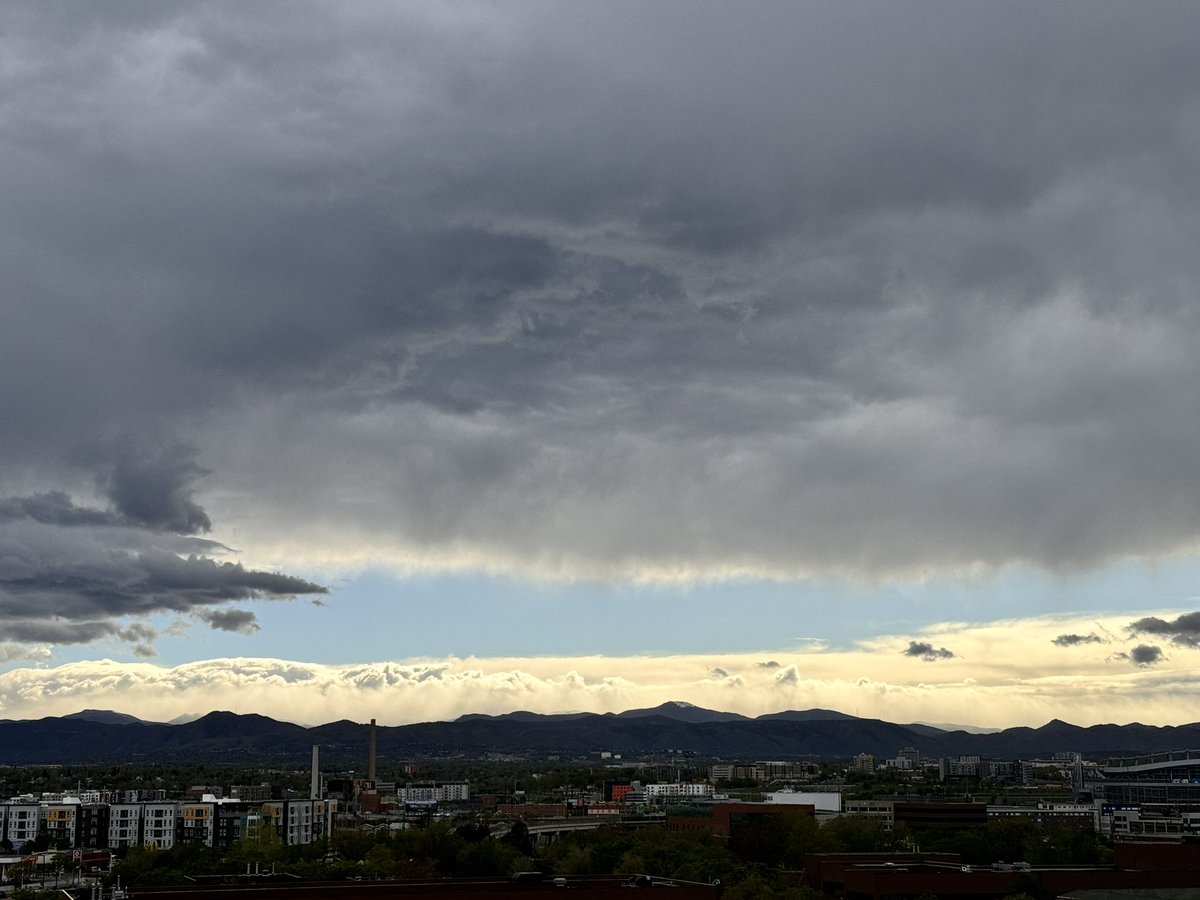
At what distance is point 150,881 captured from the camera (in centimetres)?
13362

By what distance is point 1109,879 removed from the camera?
122 metres

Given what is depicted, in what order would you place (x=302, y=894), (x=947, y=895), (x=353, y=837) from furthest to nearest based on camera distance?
(x=353, y=837) < (x=947, y=895) < (x=302, y=894)

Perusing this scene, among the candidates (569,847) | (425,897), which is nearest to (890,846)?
(569,847)

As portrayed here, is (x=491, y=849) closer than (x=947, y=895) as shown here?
No

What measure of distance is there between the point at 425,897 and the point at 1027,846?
441 feet

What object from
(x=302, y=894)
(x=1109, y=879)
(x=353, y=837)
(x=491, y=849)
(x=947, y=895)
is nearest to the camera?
(x=302, y=894)

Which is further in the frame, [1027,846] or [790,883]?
[1027,846]

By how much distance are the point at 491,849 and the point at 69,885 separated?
48081 mm

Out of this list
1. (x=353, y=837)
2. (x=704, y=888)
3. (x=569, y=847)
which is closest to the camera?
(x=704, y=888)

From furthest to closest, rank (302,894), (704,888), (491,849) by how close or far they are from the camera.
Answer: (491,849)
(704,888)
(302,894)

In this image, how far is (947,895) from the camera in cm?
11419

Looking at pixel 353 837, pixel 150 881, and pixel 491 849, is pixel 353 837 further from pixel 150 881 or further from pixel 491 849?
pixel 150 881

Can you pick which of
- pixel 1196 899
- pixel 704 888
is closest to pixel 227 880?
pixel 704 888

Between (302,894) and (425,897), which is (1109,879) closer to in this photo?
(425,897)
